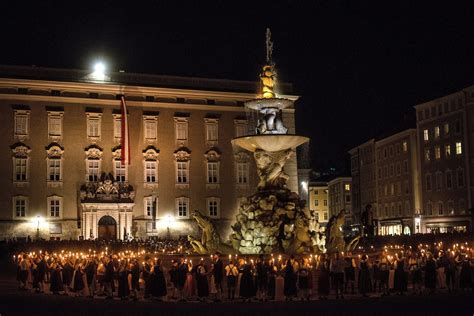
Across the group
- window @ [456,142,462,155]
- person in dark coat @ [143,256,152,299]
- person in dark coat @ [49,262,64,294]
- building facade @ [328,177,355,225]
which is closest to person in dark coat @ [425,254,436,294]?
person in dark coat @ [143,256,152,299]

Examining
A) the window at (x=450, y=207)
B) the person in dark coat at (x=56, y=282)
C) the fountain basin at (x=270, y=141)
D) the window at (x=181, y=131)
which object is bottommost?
the person in dark coat at (x=56, y=282)

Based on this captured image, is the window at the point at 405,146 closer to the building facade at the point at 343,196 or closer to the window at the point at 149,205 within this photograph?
the building facade at the point at 343,196

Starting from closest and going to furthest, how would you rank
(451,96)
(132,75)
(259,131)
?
1. (259,131)
2. (132,75)
3. (451,96)

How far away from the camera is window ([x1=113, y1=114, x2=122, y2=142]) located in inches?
2542

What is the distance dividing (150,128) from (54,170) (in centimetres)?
889

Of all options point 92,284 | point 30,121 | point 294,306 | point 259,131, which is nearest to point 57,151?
point 30,121

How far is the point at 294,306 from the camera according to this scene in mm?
20344

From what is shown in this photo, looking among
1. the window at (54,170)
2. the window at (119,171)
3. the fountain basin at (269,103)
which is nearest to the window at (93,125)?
the window at (119,171)

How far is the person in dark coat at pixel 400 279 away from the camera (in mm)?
23516

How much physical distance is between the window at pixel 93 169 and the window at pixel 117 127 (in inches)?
105

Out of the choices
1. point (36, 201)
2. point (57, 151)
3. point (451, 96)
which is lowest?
point (36, 201)

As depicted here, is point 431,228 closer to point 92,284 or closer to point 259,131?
point 259,131

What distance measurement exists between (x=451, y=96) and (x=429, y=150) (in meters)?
6.61

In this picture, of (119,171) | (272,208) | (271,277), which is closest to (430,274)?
(271,277)
